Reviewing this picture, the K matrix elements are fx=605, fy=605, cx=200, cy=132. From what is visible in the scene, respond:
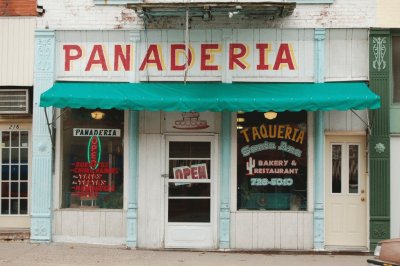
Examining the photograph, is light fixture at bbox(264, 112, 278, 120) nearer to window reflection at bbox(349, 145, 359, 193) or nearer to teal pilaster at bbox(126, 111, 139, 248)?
window reflection at bbox(349, 145, 359, 193)

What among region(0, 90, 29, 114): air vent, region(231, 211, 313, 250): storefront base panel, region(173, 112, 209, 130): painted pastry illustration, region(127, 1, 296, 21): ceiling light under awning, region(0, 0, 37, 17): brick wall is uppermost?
region(0, 0, 37, 17): brick wall

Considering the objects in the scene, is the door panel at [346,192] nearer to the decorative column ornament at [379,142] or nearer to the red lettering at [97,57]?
the decorative column ornament at [379,142]

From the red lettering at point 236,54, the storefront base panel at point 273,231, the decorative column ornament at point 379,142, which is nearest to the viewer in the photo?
the decorative column ornament at point 379,142

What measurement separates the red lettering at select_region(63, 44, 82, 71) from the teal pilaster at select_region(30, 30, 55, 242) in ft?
0.86

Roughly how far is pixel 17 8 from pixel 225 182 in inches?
221

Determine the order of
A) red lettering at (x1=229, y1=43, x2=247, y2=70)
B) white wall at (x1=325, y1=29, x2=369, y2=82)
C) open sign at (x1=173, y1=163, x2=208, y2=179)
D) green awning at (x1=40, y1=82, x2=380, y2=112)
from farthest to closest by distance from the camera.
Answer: open sign at (x1=173, y1=163, x2=208, y2=179), red lettering at (x1=229, y1=43, x2=247, y2=70), white wall at (x1=325, y1=29, x2=369, y2=82), green awning at (x1=40, y1=82, x2=380, y2=112)

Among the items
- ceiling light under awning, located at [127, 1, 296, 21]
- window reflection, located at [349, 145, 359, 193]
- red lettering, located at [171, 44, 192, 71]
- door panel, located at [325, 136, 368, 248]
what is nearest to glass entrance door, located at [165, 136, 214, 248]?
red lettering, located at [171, 44, 192, 71]

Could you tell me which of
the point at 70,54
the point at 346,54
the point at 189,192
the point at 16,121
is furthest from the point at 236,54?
the point at 16,121

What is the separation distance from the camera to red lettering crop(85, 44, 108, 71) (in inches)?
489

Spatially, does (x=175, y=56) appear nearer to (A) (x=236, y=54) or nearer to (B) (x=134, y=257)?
(A) (x=236, y=54)

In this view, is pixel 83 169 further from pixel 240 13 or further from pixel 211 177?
pixel 240 13

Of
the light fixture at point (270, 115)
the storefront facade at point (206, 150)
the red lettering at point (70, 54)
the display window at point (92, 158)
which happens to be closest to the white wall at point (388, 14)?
the storefront facade at point (206, 150)

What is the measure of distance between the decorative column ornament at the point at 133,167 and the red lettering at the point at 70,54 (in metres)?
1.13

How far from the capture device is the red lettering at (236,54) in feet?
40.2
